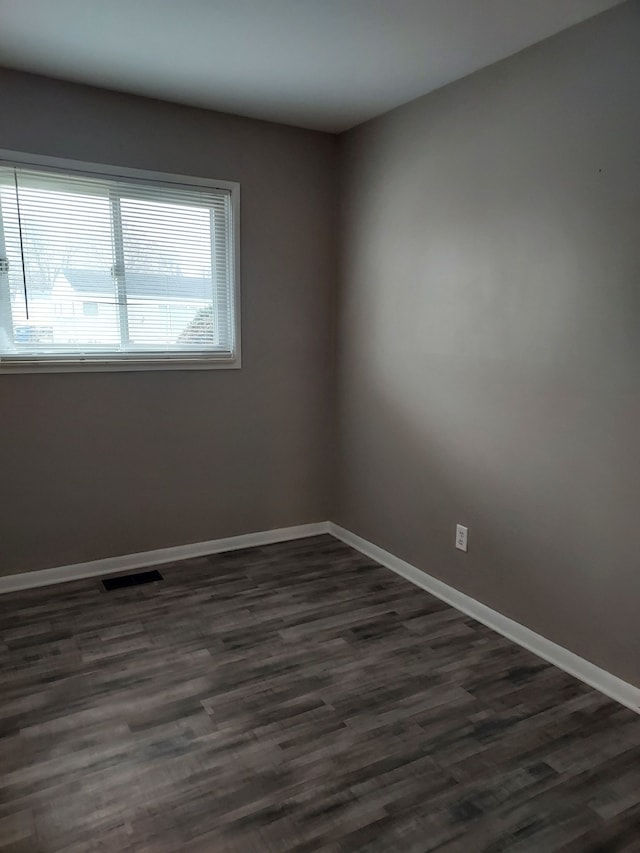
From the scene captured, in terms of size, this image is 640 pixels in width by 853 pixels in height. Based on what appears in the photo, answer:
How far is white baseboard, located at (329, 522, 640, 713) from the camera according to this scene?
220 cm

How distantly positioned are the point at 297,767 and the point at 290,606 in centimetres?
108

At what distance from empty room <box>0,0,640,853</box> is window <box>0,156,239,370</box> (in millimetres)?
16

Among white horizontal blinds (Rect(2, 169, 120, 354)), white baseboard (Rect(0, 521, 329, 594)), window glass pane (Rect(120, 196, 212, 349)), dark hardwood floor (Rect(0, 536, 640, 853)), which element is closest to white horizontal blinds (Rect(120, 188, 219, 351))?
window glass pane (Rect(120, 196, 212, 349))

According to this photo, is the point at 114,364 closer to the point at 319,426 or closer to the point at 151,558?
the point at 151,558

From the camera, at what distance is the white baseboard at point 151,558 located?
304 cm

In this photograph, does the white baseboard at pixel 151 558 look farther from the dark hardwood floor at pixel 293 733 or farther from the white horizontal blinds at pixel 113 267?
the white horizontal blinds at pixel 113 267

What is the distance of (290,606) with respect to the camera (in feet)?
9.53

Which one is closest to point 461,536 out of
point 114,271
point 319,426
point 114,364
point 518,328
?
point 518,328

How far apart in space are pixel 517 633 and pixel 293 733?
115 centimetres

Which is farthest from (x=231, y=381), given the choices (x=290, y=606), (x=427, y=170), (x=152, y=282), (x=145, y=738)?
(x=145, y=738)

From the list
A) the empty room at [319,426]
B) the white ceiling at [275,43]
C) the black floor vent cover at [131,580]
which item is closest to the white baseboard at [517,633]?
the empty room at [319,426]

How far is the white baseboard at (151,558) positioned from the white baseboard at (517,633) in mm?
477

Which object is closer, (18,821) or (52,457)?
(18,821)

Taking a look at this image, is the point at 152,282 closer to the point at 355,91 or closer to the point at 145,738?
the point at 355,91
